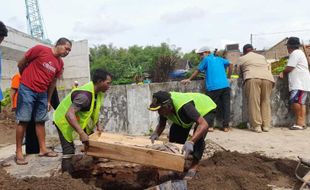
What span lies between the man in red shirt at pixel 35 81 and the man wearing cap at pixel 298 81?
15.5 feet

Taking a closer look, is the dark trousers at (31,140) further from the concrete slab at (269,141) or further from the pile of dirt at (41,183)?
the concrete slab at (269,141)

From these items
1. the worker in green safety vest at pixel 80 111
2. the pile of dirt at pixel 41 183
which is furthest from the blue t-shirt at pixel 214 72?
the pile of dirt at pixel 41 183

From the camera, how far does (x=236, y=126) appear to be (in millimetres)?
8016

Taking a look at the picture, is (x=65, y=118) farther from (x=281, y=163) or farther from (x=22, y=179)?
(x=281, y=163)

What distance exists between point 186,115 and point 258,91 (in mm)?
3612

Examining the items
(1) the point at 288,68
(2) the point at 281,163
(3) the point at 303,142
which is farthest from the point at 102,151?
(1) the point at 288,68

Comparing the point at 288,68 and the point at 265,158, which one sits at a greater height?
the point at 288,68

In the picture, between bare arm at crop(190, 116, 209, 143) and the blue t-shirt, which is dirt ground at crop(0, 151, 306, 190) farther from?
the blue t-shirt

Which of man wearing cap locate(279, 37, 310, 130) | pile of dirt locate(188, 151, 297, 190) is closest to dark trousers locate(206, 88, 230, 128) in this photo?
man wearing cap locate(279, 37, 310, 130)

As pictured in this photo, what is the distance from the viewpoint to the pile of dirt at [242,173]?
430 centimetres

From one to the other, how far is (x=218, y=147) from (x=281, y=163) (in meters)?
1.14

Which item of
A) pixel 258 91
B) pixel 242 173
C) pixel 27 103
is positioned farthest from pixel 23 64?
pixel 258 91

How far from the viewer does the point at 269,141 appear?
22.0 ft

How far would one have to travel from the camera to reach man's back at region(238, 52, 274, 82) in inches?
299
